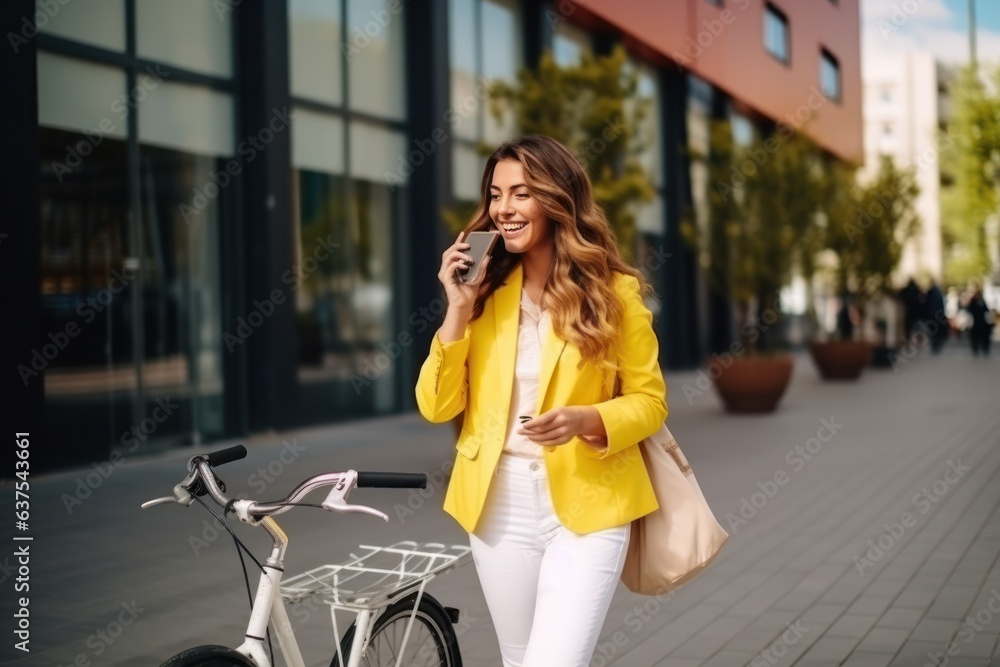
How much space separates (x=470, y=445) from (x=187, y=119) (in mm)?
10292

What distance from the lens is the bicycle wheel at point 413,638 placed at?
3.13 metres

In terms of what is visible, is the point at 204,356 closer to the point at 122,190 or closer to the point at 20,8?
the point at 122,190

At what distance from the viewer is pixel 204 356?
1284 centimetres

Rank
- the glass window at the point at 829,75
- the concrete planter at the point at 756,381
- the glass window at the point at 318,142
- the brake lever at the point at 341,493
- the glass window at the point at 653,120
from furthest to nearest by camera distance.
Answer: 1. the glass window at the point at 829,75
2. the glass window at the point at 653,120
3. the concrete planter at the point at 756,381
4. the glass window at the point at 318,142
5. the brake lever at the point at 341,493

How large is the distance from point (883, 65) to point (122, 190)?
249 ft

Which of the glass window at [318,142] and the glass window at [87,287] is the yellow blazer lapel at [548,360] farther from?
the glass window at [318,142]

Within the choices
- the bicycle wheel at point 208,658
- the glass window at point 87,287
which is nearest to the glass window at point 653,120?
the glass window at point 87,287

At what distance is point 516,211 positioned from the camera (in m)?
3.02

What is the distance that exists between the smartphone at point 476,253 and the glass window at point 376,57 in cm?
1268

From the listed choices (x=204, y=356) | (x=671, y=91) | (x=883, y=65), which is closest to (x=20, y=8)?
(x=204, y=356)

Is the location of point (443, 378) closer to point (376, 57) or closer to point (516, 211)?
point (516, 211)

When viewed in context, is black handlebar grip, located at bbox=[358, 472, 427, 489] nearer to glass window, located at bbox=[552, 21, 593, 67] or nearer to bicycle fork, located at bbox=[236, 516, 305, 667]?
bicycle fork, located at bbox=[236, 516, 305, 667]

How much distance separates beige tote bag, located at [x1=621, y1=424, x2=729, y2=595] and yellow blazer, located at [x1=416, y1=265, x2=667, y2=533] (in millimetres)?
59

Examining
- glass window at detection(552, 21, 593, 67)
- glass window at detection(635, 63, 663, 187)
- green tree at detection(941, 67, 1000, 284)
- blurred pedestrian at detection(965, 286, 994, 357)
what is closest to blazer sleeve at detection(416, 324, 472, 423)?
glass window at detection(552, 21, 593, 67)
